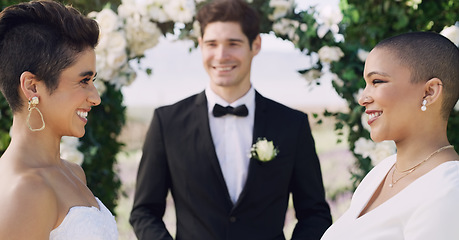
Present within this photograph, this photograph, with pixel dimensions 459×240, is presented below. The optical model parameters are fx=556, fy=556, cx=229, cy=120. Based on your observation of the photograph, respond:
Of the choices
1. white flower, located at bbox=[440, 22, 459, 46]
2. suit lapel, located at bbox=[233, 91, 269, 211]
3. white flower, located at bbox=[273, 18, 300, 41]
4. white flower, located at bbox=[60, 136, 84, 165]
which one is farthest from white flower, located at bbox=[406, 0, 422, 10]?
white flower, located at bbox=[60, 136, 84, 165]

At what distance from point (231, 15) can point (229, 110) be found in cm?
76

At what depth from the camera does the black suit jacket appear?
400 cm

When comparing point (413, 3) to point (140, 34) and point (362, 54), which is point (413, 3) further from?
point (140, 34)

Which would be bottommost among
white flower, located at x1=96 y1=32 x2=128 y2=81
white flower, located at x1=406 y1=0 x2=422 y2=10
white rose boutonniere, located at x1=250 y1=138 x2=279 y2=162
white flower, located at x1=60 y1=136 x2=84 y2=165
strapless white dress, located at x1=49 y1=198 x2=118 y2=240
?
white flower, located at x1=60 y1=136 x2=84 y2=165

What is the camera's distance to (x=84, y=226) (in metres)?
2.72

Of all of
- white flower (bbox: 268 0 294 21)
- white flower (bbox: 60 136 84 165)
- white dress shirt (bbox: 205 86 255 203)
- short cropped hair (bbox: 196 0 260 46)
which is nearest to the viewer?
white dress shirt (bbox: 205 86 255 203)

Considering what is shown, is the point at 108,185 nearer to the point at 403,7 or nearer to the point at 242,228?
the point at 242,228

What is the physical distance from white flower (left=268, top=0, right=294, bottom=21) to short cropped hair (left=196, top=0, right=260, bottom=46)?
0.79 metres

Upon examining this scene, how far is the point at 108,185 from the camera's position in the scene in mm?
5703

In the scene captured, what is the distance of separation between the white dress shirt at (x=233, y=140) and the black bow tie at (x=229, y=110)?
0.07m

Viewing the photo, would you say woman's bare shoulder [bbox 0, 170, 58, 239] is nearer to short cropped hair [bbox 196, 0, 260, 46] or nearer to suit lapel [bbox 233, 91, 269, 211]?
suit lapel [bbox 233, 91, 269, 211]

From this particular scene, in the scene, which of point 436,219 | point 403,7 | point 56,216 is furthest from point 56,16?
point 403,7

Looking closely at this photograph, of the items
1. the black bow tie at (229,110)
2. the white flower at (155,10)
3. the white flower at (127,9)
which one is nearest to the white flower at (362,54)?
the black bow tie at (229,110)

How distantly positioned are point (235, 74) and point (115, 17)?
1586 millimetres
